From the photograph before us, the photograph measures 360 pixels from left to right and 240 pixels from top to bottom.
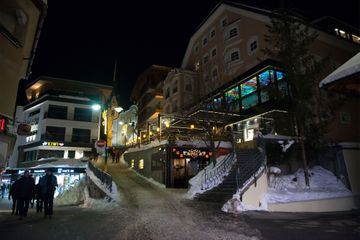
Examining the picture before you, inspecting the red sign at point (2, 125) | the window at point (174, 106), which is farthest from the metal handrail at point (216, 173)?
the window at point (174, 106)

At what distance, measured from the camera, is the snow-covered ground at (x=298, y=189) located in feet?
41.8

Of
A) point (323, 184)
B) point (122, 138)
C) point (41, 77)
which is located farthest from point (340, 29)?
point (122, 138)

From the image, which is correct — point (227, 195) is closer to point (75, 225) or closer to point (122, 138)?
point (75, 225)

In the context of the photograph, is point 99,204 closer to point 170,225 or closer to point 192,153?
point 170,225

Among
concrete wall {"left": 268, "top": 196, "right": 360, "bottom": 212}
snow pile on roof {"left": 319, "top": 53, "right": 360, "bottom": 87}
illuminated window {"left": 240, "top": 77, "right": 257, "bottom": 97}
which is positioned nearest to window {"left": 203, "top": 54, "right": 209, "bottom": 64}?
illuminated window {"left": 240, "top": 77, "right": 257, "bottom": 97}

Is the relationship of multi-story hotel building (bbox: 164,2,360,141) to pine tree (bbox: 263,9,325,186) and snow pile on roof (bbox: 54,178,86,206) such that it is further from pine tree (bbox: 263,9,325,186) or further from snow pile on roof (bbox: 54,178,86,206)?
snow pile on roof (bbox: 54,178,86,206)

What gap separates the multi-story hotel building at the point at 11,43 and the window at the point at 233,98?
19.5m

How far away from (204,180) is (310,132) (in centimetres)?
825

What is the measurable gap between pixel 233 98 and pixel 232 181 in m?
14.3

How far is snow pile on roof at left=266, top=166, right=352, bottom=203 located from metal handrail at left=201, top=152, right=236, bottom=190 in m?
2.86

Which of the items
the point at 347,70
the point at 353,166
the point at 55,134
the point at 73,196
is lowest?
the point at 73,196

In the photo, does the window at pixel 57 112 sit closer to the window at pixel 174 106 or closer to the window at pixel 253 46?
the window at pixel 174 106

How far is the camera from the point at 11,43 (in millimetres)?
10547

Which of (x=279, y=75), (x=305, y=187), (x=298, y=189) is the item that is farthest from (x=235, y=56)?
(x=298, y=189)
